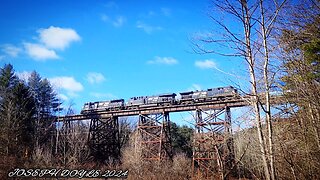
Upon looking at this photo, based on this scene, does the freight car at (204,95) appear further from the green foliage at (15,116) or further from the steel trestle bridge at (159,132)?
the green foliage at (15,116)

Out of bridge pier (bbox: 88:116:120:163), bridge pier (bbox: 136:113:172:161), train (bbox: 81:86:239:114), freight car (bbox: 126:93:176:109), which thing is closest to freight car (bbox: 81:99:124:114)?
train (bbox: 81:86:239:114)

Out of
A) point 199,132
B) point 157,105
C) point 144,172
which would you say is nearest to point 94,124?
point 157,105

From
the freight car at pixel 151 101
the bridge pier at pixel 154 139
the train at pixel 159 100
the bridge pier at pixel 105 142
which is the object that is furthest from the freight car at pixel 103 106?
A: the bridge pier at pixel 154 139

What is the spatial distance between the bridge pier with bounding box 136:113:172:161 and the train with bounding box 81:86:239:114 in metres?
1.60

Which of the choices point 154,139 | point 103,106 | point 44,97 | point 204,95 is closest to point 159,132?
point 154,139

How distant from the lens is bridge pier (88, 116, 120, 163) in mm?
19688

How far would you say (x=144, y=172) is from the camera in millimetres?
13977

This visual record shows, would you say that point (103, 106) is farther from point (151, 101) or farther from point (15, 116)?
point (15, 116)

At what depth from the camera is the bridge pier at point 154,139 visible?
16.1 metres

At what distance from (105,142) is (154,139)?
18.4 feet

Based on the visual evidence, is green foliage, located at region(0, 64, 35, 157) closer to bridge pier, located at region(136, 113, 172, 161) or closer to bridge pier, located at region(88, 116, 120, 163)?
bridge pier, located at region(88, 116, 120, 163)

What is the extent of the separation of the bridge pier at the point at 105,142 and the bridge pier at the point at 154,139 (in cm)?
342

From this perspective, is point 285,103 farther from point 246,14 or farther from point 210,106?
point 210,106

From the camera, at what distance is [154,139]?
56.3ft
